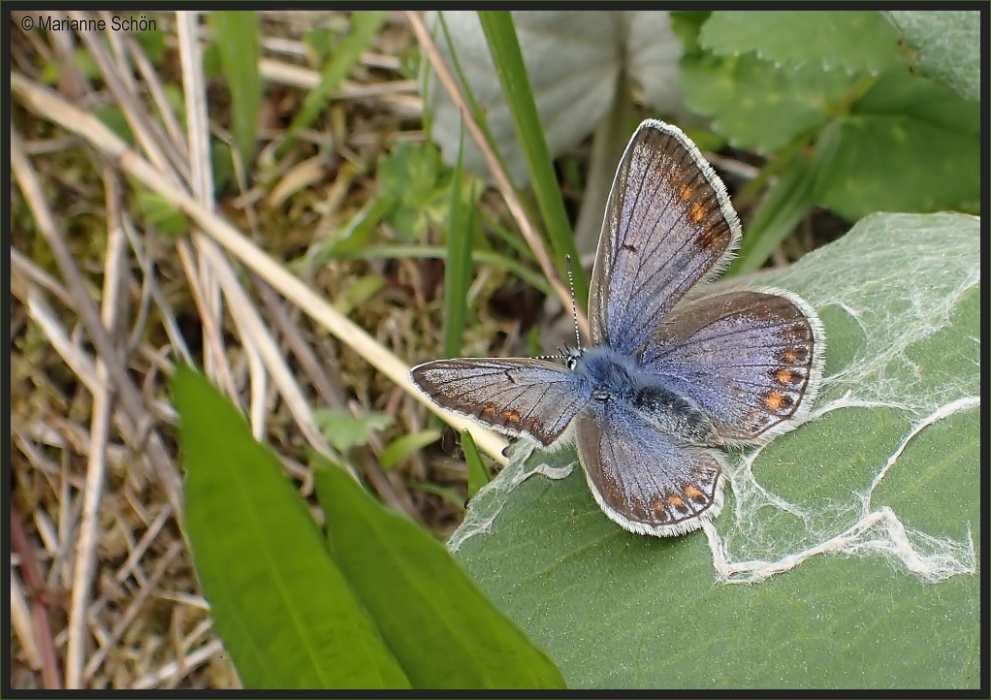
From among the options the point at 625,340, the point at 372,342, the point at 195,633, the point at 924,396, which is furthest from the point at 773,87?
the point at 195,633

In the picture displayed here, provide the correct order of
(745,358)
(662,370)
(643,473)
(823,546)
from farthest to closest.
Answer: (662,370), (745,358), (643,473), (823,546)

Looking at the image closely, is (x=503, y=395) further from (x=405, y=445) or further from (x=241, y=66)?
(x=241, y=66)

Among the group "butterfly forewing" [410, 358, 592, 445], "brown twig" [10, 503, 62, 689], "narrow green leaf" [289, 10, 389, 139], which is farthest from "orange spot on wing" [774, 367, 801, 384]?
"brown twig" [10, 503, 62, 689]

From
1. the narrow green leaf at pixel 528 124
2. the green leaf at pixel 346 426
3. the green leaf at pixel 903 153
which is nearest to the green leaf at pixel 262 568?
the green leaf at pixel 346 426

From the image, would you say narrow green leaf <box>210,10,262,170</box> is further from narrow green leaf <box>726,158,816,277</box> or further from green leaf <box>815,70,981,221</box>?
green leaf <box>815,70,981,221</box>

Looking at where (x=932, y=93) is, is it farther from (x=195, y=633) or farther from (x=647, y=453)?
(x=195, y=633)

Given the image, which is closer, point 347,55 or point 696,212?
point 696,212

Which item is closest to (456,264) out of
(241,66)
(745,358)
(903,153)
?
(745,358)
